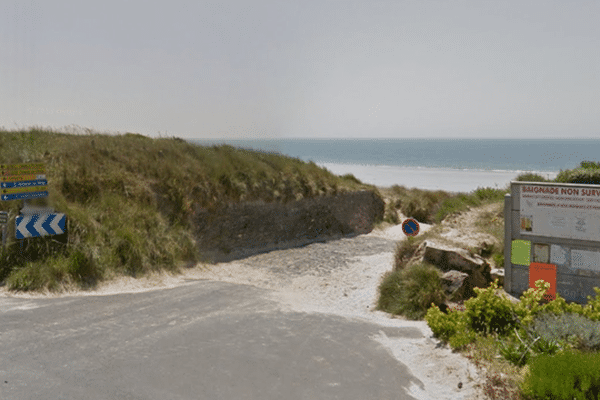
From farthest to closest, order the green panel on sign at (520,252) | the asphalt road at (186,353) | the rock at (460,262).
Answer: the rock at (460,262) → the green panel on sign at (520,252) → the asphalt road at (186,353)

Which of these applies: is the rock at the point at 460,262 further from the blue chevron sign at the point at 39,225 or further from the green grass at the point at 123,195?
the blue chevron sign at the point at 39,225

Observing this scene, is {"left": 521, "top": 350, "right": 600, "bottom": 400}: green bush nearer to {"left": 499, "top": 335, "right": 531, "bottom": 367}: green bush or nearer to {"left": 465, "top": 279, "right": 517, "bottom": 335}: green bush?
{"left": 499, "top": 335, "right": 531, "bottom": 367}: green bush

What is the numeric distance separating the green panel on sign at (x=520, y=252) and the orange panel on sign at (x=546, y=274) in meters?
0.19

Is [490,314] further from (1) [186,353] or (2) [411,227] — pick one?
(1) [186,353]

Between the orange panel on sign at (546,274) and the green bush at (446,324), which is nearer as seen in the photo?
the green bush at (446,324)

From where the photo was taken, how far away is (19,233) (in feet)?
37.8

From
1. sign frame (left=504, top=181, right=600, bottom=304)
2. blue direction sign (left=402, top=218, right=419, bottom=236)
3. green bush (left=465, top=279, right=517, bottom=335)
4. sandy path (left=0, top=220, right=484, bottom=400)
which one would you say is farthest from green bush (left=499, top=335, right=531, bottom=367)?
blue direction sign (left=402, top=218, right=419, bottom=236)

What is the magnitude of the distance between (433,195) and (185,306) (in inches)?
1034

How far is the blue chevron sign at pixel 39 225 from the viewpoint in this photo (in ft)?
37.8

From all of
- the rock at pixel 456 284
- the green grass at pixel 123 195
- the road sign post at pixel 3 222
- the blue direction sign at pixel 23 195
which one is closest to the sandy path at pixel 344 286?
the green grass at pixel 123 195

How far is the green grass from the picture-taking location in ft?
38.5

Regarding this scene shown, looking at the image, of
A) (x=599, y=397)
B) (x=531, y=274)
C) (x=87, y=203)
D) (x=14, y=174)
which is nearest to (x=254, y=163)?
(x=87, y=203)

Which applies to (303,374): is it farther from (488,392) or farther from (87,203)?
(87,203)

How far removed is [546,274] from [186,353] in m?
7.57
